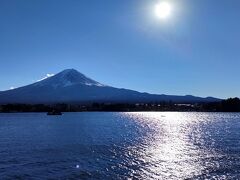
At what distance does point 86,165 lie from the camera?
4134cm

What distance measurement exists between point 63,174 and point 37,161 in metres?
7.82

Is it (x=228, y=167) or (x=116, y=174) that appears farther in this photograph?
(x=228, y=167)

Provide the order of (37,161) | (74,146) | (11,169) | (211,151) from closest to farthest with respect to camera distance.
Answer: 1. (11,169)
2. (37,161)
3. (211,151)
4. (74,146)

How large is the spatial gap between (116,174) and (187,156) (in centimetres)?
1395

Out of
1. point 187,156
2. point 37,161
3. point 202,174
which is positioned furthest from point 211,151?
point 37,161

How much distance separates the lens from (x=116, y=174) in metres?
37.1

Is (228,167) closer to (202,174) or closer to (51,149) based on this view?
(202,174)

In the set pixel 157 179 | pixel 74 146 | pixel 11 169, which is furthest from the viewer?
pixel 74 146

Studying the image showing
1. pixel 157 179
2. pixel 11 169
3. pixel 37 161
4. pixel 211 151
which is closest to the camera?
pixel 157 179

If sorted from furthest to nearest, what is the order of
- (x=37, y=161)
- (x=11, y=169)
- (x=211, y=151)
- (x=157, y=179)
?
(x=211, y=151)
(x=37, y=161)
(x=11, y=169)
(x=157, y=179)

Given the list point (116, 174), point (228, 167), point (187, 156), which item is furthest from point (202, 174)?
point (187, 156)

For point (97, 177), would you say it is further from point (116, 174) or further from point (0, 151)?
point (0, 151)

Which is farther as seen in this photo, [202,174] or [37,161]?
[37,161]

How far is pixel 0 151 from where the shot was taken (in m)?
52.6
